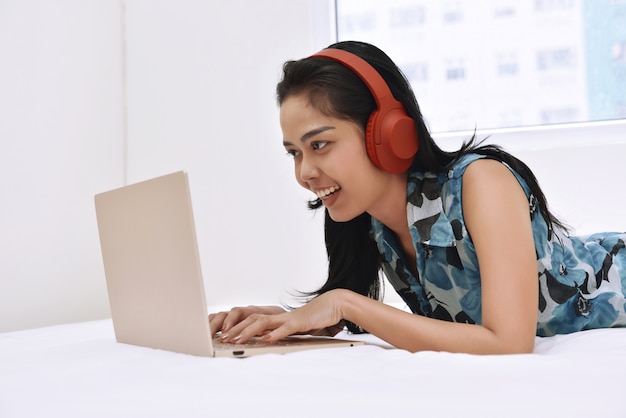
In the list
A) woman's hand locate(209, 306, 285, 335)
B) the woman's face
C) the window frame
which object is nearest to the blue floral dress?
the woman's face

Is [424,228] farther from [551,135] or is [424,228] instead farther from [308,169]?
[551,135]

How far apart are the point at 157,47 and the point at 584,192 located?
6.03ft

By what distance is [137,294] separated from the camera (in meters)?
1.09

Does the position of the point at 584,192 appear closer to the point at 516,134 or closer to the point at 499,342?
the point at 516,134

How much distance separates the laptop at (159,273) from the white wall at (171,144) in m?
1.18

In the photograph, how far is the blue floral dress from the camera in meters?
1.22

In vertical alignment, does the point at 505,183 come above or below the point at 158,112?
below

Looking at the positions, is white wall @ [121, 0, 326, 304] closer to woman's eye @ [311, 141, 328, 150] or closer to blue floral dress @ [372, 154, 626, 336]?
blue floral dress @ [372, 154, 626, 336]

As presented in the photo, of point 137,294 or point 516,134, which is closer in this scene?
point 137,294

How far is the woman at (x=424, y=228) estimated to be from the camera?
3.40 feet

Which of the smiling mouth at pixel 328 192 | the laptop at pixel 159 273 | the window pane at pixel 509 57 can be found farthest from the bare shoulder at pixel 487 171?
the window pane at pixel 509 57

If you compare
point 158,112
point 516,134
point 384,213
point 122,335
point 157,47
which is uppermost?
point 157,47

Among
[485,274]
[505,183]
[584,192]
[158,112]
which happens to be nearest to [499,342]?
[485,274]

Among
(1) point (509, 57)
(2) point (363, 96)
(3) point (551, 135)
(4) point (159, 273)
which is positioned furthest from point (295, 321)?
(1) point (509, 57)
